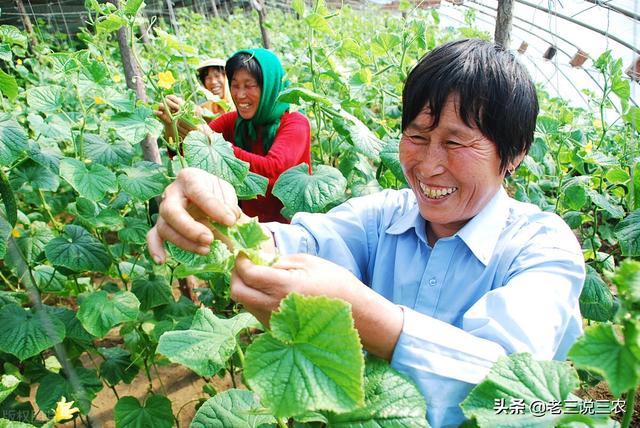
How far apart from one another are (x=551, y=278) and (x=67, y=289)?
171 cm

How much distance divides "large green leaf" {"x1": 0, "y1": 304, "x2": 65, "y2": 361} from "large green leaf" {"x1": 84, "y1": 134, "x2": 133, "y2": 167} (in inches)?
18.7

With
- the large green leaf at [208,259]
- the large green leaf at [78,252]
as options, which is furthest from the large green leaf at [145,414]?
the large green leaf at [208,259]

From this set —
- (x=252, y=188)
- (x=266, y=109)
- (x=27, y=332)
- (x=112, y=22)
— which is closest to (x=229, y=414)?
(x=252, y=188)

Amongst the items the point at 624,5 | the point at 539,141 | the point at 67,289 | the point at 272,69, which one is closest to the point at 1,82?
the point at 67,289

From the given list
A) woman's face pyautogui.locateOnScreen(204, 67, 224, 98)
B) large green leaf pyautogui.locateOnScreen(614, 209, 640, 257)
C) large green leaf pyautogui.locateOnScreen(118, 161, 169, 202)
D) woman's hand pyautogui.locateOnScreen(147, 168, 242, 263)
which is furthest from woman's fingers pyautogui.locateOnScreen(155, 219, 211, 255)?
woman's face pyautogui.locateOnScreen(204, 67, 224, 98)

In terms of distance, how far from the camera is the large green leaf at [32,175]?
4.81 feet

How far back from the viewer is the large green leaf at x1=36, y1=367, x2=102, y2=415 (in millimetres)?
1469

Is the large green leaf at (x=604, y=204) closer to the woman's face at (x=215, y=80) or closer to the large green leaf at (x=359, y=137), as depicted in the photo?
the large green leaf at (x=359, y=137)

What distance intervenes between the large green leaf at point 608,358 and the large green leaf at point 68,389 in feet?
4.81

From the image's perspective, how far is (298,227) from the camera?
3.51 ft

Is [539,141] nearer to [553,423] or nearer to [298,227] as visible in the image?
[298,227]

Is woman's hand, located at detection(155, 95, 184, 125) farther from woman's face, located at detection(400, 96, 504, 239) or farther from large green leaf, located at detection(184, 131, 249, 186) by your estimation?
woman's face, located at detection(400, 96, 504, 239)

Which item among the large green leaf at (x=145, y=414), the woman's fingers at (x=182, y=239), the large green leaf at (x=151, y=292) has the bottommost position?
the large green leaf at (x=145, y=414)

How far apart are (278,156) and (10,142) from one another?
2.95 ft
